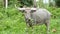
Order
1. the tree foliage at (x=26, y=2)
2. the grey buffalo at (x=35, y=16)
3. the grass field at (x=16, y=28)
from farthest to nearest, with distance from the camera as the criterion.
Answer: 1. the tree foliage at (x=26, y=2)
2. the grass field at (x=16, y=28)
3. the grey buffalo at (x=35, y=16)

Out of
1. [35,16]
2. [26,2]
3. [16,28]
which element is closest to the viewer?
[35,16]

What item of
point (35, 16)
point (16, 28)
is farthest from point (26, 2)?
point (35, 16)

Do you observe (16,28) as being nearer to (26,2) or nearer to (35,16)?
(35,16)

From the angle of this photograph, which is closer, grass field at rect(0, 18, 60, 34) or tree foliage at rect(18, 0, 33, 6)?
grass field at rect(0, 18, 60, 34)

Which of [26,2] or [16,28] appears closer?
[16,28]

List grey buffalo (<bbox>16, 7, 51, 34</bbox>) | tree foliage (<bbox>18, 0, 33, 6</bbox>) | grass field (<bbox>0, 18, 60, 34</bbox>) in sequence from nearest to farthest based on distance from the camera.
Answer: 1. grey buffalo (<bbox>16, 7, 51, 34</bbox>)
2. grass field (<bbox>0, 18, 60, 34</bbox>)
3. tree foliage (<bbox>18, 0, 33, 6</bbox>)

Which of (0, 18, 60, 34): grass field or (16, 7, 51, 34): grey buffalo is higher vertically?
(16, 7, 51, 34): grey buffalo

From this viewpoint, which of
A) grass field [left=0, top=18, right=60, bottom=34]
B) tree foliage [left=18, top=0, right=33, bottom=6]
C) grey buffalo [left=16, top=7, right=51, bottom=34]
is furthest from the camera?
tree foliage [left=18, top=0, right=33, bottom=6]

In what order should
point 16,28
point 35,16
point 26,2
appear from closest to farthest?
point 35,16, point 16,28, point 26,2

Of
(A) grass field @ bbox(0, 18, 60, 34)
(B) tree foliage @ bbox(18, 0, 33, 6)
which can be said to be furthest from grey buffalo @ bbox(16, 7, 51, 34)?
(B) tree foliage @ bbox(18, 0, 33, 6)

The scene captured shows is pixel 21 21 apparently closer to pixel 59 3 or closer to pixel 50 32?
pixel 50 32

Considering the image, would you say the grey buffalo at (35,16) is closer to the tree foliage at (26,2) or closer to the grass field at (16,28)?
the grass field at (16,28)

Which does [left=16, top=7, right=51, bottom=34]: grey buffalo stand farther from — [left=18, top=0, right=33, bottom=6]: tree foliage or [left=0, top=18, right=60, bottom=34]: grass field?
[left=18, top=0, right=33, bottom=6]: tree foliage

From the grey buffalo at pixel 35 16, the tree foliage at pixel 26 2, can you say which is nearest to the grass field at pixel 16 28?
the grey buffalo at pixel 35 16
